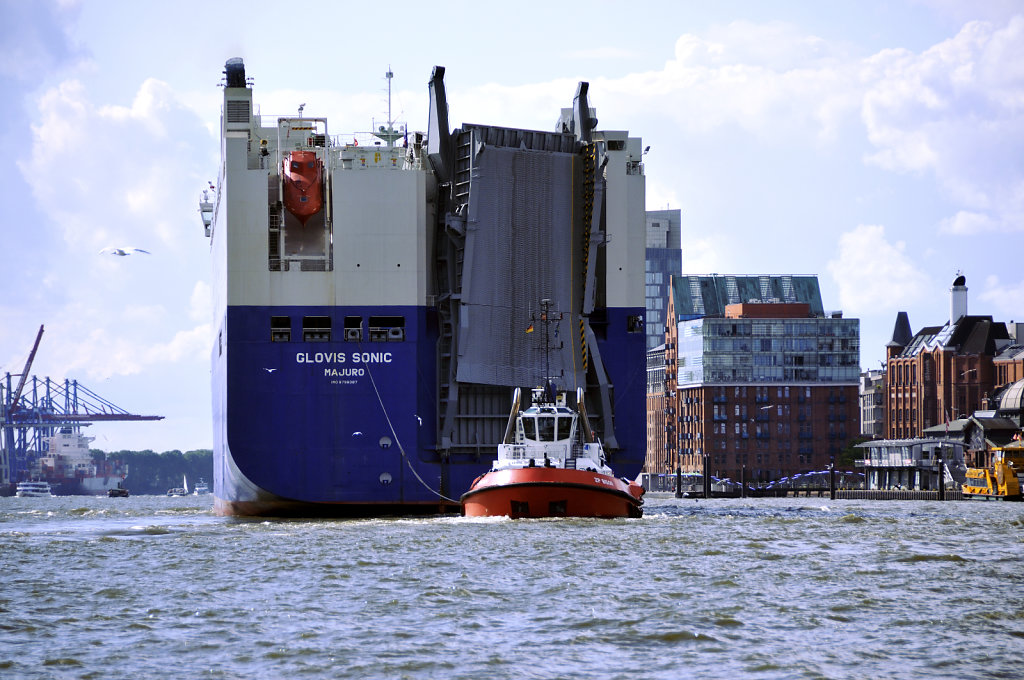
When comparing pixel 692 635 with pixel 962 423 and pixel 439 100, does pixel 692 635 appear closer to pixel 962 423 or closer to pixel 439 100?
pixel 439 100

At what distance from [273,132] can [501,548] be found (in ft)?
111

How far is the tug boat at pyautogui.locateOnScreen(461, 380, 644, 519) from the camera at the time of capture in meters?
55.1

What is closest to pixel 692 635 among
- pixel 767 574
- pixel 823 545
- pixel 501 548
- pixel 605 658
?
pixel 605 658

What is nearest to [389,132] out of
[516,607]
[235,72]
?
[235,72]

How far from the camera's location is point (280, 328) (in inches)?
2527

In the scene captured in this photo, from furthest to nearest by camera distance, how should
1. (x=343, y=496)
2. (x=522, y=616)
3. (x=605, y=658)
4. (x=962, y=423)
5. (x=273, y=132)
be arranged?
(x=962, y=423), (x=273, y=132), (x=343, y=496), (x=522, y=616), (x=605, y=658)

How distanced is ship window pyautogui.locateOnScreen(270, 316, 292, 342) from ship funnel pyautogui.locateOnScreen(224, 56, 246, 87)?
13.2 meters

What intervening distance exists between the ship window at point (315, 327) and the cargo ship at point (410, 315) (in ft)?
0.19

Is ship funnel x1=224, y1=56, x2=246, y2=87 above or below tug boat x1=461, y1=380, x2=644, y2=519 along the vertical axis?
above

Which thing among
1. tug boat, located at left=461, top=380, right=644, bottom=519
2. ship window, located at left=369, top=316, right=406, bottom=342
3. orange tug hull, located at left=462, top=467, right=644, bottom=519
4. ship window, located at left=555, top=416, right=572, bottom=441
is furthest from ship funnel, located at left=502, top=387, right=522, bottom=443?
ship window, located at left=369, top=316, right=406, bottom=342

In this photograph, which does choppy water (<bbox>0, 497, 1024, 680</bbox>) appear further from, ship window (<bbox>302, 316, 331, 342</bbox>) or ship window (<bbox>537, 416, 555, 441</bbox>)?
ship window (<bbox>302, 316, 331, 342</bbox>)

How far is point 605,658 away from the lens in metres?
24.7

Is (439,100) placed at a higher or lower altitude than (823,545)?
higher

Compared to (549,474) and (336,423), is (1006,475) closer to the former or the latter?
(336,423)
